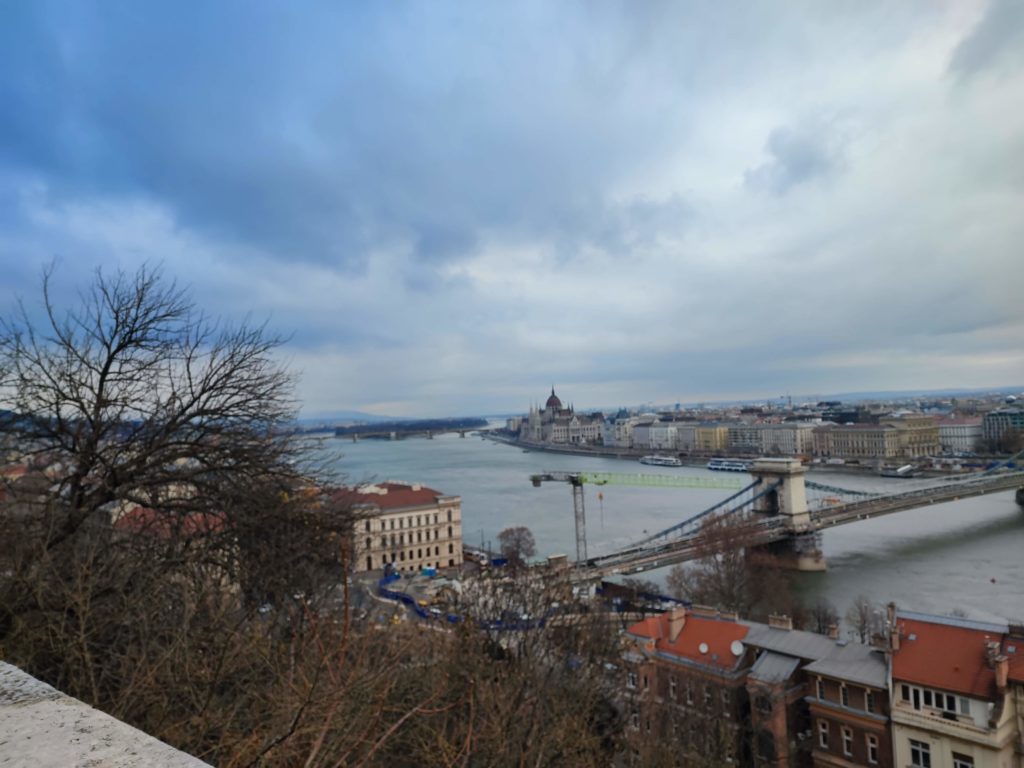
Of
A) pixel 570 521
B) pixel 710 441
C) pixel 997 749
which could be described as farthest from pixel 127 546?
pixel 710 441

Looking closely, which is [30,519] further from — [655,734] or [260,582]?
[655,734]

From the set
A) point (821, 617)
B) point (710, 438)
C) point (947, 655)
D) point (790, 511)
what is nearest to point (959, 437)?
point (710, 438)

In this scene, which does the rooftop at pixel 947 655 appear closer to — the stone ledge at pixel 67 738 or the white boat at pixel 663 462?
the stone ledge at pixel 67 738

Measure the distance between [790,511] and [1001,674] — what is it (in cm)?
1525

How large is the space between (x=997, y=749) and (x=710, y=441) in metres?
54.7

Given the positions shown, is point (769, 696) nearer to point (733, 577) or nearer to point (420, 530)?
point (733, 577)

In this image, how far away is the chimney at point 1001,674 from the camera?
5281mm

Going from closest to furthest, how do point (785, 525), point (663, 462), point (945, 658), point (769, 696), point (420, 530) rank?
1. point (945, 658)
2. point (769, 696)
3. point (785, 525)
4. point (420, 530)
5. point (663, 462)

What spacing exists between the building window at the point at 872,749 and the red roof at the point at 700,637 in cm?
133

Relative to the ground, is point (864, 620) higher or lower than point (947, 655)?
lower

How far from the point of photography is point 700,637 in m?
7.36

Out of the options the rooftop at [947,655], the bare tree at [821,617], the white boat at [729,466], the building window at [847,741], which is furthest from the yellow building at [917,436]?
the building window at [847,741]

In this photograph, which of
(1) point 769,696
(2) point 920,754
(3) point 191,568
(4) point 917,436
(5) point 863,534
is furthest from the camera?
(4) point 917,436

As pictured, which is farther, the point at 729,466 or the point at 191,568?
the point at 729,466
